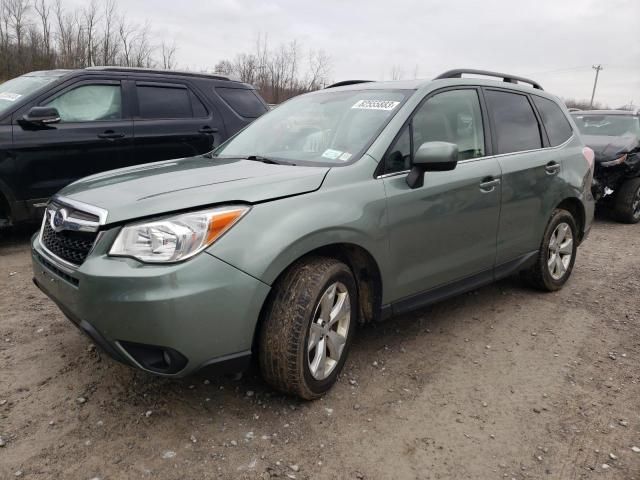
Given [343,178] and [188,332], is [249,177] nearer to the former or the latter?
[343,178]

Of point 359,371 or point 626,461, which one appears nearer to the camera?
point 626,461

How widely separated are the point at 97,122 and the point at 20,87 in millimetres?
813

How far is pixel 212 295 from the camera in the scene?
2141mm

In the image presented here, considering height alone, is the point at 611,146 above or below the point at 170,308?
above

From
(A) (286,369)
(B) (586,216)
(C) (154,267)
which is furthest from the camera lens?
(B) (586,216)

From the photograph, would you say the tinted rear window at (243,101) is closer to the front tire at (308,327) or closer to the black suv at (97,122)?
the black suv at (97,122)

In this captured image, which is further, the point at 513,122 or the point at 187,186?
the point at 513,122

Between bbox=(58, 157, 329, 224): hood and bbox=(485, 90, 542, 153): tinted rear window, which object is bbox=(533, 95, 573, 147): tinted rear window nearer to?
bbox=(485, 90, 542, 153): tinted rear window

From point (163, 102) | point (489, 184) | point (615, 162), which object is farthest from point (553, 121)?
point (163, 102)

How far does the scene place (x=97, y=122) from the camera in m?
5.29

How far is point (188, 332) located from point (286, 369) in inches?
21.4

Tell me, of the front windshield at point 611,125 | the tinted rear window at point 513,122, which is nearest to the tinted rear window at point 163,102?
the tinted rear window at point 513,122

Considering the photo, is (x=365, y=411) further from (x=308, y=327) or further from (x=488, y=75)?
(x=488, y=75)

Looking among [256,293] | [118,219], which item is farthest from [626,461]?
[118,219]
